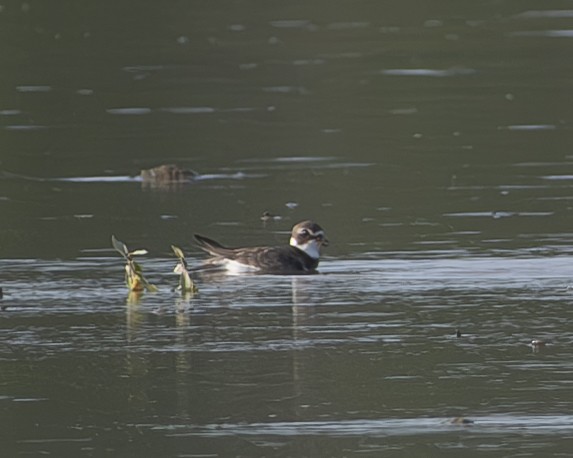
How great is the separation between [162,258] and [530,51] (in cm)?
1339

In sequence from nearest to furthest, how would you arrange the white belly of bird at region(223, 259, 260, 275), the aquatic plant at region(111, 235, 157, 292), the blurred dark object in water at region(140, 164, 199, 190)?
the aquatic plant at region(111, 235, 157, 292), the white belly of bird at region(223, 259, 260, 275), the blurred dark object in water at region(140, 164, 199, 190)

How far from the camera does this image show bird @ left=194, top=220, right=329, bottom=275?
39.0ft

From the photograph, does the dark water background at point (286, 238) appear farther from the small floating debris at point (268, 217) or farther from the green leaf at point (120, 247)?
the green leaf at point (120, 247)

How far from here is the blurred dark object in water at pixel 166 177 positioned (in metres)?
15.8

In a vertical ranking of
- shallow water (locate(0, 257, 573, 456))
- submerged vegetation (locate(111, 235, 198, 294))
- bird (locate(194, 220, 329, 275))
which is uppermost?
bird (locate(194, 220, 329, 275))

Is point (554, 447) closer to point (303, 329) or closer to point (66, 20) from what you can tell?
point (303, 329)

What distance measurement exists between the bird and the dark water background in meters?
0.21

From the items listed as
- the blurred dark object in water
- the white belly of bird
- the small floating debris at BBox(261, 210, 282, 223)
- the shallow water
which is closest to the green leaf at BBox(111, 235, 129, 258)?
the shallow water

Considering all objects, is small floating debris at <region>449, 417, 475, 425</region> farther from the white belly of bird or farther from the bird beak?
the bird beak

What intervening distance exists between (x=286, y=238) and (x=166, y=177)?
9.60ft

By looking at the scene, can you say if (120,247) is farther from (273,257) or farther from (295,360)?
(295,360)

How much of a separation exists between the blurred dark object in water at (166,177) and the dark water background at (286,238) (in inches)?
5.8

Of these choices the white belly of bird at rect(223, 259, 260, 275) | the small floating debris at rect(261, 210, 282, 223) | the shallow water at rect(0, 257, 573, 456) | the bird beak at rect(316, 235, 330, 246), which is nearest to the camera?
the shallow water at rect(0, 257, 573, 456)

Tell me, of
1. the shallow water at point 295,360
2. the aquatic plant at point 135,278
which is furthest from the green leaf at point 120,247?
the shallow water at point 295,360
